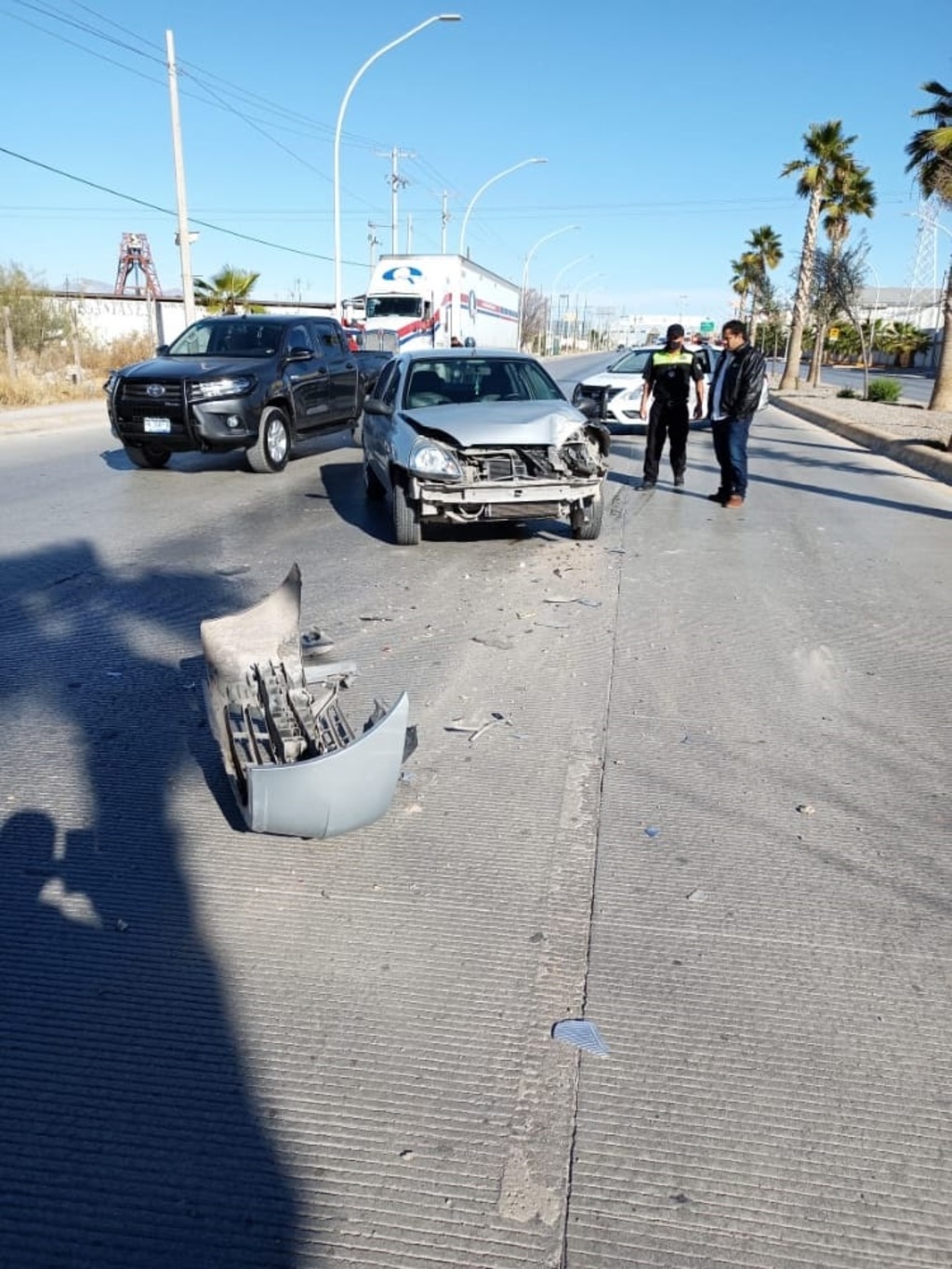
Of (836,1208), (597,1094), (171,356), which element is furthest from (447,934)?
(171,356)

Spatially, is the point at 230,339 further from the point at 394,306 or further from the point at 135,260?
the point at 135,260

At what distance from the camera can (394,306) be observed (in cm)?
3681

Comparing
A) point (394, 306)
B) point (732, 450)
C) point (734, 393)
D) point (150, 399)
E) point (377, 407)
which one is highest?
point (394, 306)

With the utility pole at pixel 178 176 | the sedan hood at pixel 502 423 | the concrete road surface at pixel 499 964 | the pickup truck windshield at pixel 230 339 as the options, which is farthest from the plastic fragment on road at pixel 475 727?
the utility pole at pixel 178 176

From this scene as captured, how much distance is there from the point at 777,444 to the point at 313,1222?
18.3 m

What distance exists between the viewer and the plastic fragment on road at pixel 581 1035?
104 inches

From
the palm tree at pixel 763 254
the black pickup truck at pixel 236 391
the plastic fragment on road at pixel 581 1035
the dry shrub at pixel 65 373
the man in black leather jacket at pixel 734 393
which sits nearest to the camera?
the plastic fragment on road at pixel 581 1035

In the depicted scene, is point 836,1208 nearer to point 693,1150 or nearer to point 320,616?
point 693,1150

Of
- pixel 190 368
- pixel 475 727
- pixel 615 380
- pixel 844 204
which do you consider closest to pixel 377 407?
pixel 190 368

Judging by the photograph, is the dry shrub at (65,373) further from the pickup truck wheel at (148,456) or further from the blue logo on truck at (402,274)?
the pickup truck wheel at (148,456)

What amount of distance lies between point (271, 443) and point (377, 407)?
458cm

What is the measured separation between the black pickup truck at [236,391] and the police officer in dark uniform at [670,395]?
194 inches

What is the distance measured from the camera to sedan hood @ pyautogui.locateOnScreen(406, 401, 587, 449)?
8.08m

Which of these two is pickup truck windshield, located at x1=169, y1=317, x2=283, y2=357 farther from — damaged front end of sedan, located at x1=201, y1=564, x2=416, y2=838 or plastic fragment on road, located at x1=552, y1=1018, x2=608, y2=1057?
plastic fragment on road, located at x1=552, y1=1018, x2=608, y2=1057
